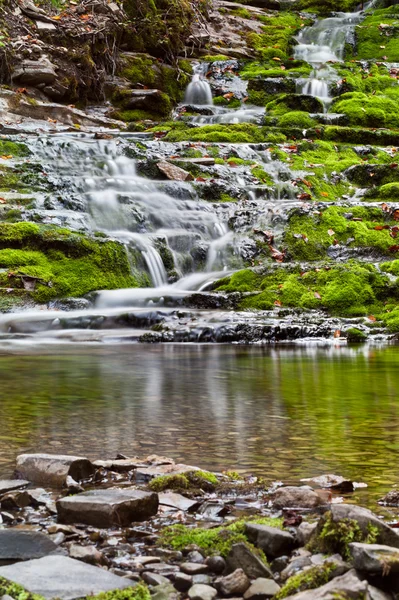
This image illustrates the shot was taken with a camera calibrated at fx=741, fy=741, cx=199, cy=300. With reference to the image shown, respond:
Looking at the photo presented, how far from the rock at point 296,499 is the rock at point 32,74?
2078 cm

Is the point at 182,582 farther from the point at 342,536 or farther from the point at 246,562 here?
the point at 342,536

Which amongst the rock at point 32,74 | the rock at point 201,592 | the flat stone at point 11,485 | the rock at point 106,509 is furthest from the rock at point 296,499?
the rock at point 32,74

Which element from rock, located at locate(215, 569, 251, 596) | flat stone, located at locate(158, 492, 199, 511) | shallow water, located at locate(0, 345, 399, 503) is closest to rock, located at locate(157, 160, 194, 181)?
shallow water, located at locate(0, 345, 399, 503)

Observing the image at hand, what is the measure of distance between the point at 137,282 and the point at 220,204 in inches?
121

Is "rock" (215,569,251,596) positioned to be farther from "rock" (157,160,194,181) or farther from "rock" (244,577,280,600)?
"rock" (157,160,194,181)

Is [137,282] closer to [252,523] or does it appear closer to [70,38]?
[252,523]

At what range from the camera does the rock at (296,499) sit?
2373mm

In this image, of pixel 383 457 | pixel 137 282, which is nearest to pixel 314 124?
pixel 137 282

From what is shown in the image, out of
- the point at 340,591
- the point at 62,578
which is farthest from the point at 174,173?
the point at 340,591

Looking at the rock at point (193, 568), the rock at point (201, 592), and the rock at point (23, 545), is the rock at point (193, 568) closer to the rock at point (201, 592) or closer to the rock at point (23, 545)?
the rock at point (201, 592)

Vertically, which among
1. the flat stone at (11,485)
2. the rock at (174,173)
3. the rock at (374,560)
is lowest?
the rock at (374,560)

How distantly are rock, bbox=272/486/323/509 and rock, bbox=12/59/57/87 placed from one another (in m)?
20.8

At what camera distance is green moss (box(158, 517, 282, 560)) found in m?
2.01

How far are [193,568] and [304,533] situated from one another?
34 centimetres
